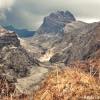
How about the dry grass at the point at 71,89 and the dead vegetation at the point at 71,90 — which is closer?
the dead vegetation at the point at 71,90

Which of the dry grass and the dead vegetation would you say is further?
the dry grass

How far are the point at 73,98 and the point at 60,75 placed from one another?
3012cm

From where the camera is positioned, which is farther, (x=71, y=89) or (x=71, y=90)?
(x=71, y=89)

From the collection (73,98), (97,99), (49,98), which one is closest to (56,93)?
(49,98)

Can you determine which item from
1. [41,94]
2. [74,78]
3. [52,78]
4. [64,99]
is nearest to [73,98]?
[64,99]

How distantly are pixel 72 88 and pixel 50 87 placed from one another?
7.12 m

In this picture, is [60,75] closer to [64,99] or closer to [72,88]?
[72,88]

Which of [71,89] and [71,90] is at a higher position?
[71,90]

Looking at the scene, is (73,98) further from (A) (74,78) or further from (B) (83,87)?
(A) (74,78)

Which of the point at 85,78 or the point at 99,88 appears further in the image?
the point at 85,78

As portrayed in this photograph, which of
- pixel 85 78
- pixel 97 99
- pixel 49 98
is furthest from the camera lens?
pixel 85 78

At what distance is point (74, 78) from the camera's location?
286ft

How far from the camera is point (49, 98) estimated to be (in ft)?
243

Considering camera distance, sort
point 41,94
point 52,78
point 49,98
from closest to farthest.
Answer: point 49,98
point 41,94
point 52,78
